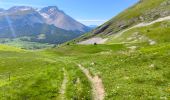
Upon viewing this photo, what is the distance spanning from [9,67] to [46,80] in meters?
36.5

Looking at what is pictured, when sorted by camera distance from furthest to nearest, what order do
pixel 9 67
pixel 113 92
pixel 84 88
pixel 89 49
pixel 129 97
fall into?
pixel 89 49 → pixel 9 67 → pixel 84 88 → pixel 113 92 → pixel 129 97

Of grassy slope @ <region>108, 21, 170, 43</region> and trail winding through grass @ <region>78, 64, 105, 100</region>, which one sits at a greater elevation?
grassy slope @ <region>108, 21, 170, 43</region>

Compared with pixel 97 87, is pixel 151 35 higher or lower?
higher

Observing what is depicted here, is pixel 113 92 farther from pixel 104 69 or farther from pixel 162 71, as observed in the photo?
pixel 104 69

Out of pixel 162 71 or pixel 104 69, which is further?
pixel 104 69

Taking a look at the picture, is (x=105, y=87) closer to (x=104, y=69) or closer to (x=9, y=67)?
(x=104, y=69)

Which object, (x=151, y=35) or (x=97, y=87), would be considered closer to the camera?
(x=97, y=87)

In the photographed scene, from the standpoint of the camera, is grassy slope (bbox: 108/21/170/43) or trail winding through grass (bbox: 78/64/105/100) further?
grassy slope (bbox: 108/21/170/43)

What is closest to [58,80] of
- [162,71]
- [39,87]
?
[39,87]

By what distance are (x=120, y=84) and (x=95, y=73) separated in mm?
12349

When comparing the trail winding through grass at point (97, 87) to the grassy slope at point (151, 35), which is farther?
the grassy slope at point (151, 35)

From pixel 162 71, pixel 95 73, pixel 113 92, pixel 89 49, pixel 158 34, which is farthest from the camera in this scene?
pixel 158 34

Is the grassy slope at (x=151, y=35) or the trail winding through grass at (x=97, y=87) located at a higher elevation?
the grassy slope at (x=151, y=35)

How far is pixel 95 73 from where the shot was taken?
55781mm
